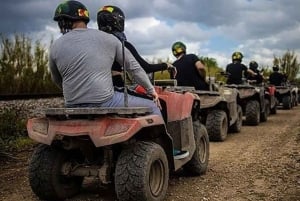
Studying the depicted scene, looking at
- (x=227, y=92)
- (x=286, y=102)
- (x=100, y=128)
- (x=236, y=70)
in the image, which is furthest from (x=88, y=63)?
(x=286, y=102)

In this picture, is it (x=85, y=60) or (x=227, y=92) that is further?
(x=227, y=92)

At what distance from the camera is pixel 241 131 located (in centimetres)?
1230

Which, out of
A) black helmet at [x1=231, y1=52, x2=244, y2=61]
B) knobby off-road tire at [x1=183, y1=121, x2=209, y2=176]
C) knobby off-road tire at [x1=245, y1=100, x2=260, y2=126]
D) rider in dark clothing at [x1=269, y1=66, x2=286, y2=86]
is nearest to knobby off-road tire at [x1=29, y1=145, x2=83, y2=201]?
knobby off-road tire at [x1=183, y1=121, x2=209, y2=176]

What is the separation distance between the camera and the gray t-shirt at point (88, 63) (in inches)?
201

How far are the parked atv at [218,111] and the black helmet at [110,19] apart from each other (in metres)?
4.19

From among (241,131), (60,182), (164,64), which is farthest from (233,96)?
(60,182)

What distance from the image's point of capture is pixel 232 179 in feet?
21.6

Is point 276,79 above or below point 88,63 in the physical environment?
below

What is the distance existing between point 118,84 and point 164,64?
1.85 feet

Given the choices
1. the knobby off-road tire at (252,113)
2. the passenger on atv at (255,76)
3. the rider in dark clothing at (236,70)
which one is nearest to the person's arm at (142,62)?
the knobby off-road tire at (252,113)

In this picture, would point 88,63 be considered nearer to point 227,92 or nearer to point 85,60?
point 85,60

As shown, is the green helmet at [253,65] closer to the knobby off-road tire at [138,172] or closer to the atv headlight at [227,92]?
the atv headlight at [227,92]

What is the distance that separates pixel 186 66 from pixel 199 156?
3440mm

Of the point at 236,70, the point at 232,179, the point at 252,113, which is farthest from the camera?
the point at 236,70
